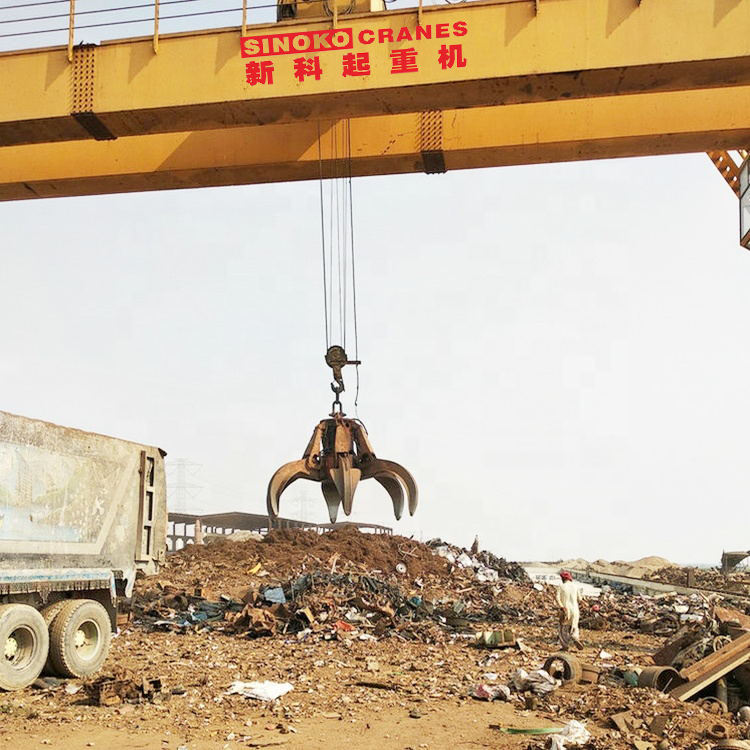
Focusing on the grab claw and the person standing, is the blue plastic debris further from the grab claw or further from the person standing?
the person standing

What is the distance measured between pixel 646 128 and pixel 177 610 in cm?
934

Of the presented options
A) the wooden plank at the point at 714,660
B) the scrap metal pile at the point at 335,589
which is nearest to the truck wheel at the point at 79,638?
the scrap metal pile at the point at 335,589

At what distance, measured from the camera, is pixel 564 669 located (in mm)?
8094

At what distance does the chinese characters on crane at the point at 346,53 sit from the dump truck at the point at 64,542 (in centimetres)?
390

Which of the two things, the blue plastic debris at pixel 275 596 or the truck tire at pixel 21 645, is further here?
the blue plastic debris at pixel 275 596

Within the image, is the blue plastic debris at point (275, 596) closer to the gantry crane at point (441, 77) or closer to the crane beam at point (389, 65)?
the gantry crane at point (441, 77)

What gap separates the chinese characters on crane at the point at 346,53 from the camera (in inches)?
294

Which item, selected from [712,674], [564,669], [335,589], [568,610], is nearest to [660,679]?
[712,674]

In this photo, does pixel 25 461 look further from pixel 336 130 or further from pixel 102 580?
pixel 336 130

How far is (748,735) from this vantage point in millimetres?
6414

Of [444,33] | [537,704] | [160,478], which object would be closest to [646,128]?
[444,33]

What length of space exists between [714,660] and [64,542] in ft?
19.9

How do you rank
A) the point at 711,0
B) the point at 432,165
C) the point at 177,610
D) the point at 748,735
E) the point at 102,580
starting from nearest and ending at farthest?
the point at 748,735 < the point at 711,0 < the point at 102,580 < the point at 432,165 < the point at 177,610

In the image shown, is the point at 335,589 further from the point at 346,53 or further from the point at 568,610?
the point at 346,53
